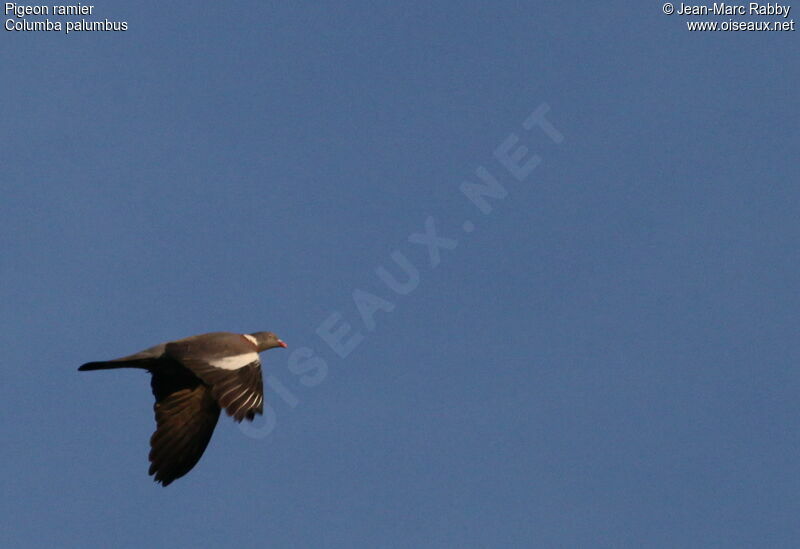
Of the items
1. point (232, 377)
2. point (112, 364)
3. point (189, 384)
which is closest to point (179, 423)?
point (189, 384)

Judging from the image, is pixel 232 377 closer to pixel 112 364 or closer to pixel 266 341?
pixel 112 364

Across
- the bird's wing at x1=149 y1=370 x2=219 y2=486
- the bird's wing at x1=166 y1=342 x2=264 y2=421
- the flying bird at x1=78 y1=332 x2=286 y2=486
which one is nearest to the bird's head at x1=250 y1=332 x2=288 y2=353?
the flying bird at x1=78 y1=332 x2=286 y2=486

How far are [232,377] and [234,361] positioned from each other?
373mm

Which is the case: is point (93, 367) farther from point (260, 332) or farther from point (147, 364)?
point (260, 332)

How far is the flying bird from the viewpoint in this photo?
1762 centimetres

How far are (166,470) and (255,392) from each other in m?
2.13

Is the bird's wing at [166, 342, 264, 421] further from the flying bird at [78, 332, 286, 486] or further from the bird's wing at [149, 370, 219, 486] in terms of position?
the bird's wing at [149, 370, 219, 486]

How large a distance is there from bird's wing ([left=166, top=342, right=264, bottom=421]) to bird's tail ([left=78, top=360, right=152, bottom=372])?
63 centimetres

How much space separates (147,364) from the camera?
19.0 m

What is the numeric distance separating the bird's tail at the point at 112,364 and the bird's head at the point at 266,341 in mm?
2353

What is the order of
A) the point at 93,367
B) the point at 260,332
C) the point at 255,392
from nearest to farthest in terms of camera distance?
the point at 255,392 < the point at 93,367 < the point at 260,332

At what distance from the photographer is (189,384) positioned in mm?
19250

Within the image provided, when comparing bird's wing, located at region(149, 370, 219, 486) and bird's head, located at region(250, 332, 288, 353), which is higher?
bird's head, located at region(250, 332, 288, 353)

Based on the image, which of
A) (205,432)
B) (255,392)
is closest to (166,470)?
(205,432)
